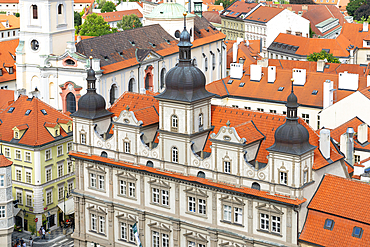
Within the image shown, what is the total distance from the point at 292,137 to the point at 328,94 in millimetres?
32715

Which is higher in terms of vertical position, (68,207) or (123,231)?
(123,231)

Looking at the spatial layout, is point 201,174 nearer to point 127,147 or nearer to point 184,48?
point 127,147

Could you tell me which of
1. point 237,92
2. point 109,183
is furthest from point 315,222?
point 237,92

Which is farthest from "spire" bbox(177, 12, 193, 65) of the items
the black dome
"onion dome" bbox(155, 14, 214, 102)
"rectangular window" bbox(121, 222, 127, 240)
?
"rectangular window" bbox(121, 222, 127, 240)

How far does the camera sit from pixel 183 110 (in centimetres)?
7631

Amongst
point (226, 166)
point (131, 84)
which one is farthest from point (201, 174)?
point (131, 84)

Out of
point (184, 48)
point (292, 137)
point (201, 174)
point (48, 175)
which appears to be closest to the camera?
point (292, 137)

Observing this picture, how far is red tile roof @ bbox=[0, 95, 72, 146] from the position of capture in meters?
96.8

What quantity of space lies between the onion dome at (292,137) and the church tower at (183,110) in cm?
976

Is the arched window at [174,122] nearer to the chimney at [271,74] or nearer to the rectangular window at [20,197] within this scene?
the rectangular window at [20,197]

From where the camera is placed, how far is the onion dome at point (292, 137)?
68.8 meters

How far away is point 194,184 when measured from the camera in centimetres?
7612

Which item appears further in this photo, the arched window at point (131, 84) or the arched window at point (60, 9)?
the arched window at point (131, 84)

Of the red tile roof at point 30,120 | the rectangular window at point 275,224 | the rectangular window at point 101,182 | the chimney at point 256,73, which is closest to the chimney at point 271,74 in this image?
the chimney at point 256,73
